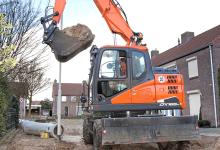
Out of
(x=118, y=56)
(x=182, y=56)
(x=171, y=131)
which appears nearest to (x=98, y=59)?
(x=118, y=56)

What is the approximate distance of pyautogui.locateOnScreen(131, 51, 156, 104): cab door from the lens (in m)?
11.5

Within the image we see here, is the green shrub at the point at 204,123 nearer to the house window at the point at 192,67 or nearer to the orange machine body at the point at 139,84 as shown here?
the house window at the point at 192,67

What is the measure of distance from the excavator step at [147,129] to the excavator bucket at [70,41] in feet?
7.23

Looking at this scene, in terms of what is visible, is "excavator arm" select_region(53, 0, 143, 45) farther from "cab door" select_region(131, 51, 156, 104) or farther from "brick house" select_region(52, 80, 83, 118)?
"brick house" select_region(52, 80, 83, 118)

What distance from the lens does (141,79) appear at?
1159cm

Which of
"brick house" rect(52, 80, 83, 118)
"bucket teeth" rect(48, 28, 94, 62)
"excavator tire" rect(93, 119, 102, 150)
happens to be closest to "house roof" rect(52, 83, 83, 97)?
"brick house" rect(52, 80, 83, 118)

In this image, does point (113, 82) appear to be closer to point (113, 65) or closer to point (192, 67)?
point (113, 65)

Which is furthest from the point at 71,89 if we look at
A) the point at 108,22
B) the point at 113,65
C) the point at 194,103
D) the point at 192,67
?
the point at 113,65

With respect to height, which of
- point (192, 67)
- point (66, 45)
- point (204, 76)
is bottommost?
point (66, 45)

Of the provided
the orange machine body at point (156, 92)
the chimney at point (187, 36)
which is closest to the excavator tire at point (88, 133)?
the orange machine body at point (156, 92)

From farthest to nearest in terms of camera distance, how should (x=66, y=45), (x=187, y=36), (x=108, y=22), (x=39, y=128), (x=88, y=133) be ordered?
(x=187, y=36) → (x=39, y=128) → (x=88, y=133) → (x=108, y=22) → (x=66, y=45)

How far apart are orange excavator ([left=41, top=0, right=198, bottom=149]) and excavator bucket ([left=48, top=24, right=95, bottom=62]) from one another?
0.09ft

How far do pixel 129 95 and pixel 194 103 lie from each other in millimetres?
20508

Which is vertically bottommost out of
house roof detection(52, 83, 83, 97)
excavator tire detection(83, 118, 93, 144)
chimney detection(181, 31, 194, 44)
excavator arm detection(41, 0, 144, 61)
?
excavator tire detection(83, 118, 93, 144)
